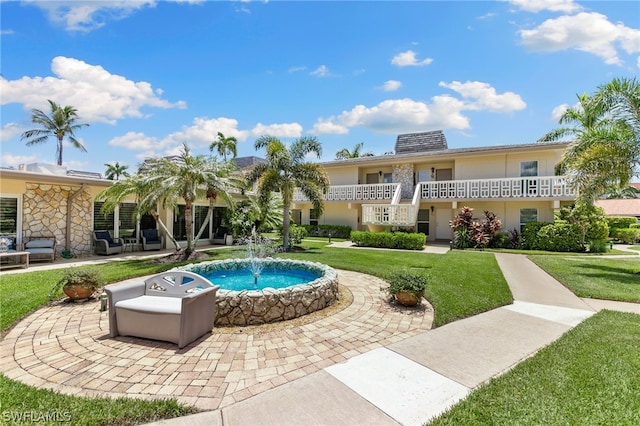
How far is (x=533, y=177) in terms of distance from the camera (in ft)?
54.6

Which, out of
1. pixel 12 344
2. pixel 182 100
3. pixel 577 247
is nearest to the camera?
pixel 12 344

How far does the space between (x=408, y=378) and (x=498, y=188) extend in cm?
1725

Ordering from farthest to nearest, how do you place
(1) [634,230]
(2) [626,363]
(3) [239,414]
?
(1) [634,230]
(2) [626,363]
(3) [239,414]

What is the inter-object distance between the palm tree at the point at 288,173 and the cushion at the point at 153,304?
9745 millimetres

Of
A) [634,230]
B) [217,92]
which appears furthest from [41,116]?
[634,230]

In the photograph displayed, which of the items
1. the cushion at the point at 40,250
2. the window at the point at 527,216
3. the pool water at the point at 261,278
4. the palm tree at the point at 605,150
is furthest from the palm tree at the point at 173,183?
the window at the point at 527,216

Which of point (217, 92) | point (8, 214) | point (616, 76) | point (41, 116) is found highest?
point (41, 116)

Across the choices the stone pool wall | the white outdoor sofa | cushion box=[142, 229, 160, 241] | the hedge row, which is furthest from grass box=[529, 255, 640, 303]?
cushion box=[142, 229, 160, 241]

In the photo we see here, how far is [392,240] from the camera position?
54.4ft

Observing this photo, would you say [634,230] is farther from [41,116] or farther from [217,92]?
[41,116]

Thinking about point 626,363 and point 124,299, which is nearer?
point 626,363

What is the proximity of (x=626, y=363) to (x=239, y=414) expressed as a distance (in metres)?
4.97

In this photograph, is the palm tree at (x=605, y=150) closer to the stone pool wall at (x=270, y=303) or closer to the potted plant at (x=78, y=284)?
the stone pool wall at (x=270, y=303)

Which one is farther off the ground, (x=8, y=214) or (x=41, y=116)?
(x=41, y=116)
